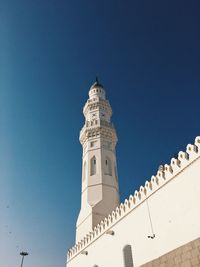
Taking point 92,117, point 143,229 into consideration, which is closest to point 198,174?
point 143,229

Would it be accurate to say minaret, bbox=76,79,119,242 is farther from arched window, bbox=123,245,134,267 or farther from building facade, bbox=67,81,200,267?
arched window, bbox=123,245,134,267

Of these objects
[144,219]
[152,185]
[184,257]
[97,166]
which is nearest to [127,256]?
[144,219]

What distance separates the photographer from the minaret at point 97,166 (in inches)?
720

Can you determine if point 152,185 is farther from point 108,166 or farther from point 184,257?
point 108,166

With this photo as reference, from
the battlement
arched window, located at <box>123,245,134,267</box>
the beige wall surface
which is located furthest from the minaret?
the beige wall surface

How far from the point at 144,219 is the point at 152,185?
1.47 m

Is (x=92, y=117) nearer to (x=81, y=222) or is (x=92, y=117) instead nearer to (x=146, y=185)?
(x=81, y=222)

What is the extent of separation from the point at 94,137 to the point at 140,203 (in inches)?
409

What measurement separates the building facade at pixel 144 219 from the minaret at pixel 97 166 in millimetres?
68

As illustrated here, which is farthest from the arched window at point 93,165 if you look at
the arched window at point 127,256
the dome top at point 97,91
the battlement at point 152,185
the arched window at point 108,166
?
the arched window at point 127,256

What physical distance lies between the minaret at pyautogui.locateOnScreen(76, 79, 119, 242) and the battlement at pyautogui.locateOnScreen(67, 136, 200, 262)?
76.8 inches

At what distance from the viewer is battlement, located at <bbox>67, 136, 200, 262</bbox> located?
10102 millimetres

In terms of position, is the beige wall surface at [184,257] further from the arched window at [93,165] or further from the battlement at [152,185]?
the arched window at [93,165]

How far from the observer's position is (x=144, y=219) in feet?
38.5
